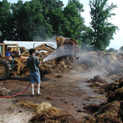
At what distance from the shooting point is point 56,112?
505 centimetres

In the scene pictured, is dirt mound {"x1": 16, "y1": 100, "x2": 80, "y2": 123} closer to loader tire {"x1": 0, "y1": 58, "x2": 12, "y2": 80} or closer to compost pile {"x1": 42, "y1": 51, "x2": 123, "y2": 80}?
loader tire {"x1": 0, "y1": 58, "x2": 12, "y2": 80}

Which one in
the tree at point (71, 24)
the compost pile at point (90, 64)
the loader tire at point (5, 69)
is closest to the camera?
the loader tire at point (5, 69)

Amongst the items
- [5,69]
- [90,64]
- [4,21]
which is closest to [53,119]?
[5,69]

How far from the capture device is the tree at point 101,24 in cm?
4053

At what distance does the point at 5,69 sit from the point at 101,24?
3501 cm

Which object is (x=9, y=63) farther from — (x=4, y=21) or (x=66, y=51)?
(x=4, y=21)

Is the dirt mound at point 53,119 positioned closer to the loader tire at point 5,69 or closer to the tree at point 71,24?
the loader tire at point 5,69

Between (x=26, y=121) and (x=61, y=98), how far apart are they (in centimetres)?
265

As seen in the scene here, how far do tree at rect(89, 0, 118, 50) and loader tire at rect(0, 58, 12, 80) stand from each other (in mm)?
31693

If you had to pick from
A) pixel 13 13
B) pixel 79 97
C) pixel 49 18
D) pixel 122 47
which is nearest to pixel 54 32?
pixel 49 18

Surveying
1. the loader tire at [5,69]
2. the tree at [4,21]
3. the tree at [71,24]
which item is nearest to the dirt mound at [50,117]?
the loader tire at [5,69]

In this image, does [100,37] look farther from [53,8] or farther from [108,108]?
[108,108]

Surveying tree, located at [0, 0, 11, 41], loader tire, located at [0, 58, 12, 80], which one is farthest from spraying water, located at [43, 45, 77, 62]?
tree, located at [0, 0, 11, 41]

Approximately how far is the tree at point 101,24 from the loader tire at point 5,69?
1248 inches
